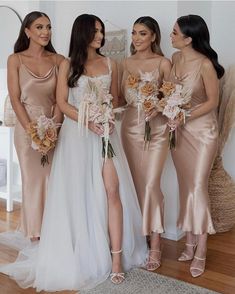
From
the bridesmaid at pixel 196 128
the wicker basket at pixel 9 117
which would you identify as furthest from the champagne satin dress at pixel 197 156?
the wicker basket at pixel 9 117

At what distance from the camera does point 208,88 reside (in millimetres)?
2598

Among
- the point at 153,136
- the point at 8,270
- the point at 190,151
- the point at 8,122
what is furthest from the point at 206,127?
the point at 8,122

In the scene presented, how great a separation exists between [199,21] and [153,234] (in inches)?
61.6

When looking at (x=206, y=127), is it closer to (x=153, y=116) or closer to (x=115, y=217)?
(x=153, y=116)

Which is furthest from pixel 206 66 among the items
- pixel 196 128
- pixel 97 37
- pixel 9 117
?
pixel 9 117

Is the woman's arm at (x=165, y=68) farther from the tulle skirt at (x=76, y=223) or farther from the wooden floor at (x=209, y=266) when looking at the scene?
the wooden floor at (x=209, y=266)

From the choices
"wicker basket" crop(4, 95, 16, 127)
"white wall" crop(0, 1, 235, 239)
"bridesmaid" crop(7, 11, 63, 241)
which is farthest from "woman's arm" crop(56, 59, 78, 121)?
"wicker basket" crop(4, 95, 16, 127)

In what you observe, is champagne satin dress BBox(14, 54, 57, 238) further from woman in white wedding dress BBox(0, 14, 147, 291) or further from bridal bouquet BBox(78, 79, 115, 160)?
bridal bouquet BBox(78, 79, 115, 160)

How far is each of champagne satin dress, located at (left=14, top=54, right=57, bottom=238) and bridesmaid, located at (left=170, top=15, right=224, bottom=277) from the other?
3.07 feet

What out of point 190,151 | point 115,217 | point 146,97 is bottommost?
point 115,217

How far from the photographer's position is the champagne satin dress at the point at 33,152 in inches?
108

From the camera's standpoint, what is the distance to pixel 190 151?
274 centimetres

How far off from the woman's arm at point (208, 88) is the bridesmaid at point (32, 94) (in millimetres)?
1018

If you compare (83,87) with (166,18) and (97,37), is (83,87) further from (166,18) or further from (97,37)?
(166,18)
